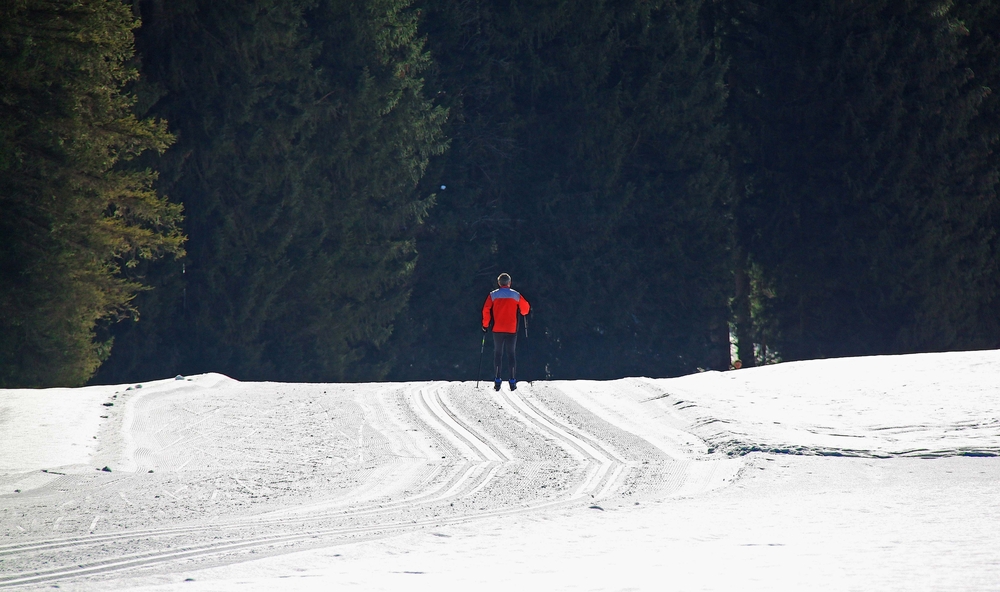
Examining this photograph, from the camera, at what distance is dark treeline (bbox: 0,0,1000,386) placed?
91.6 ft

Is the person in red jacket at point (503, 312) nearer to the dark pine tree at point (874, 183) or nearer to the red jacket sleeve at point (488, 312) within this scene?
the red jacket sleeve at point (488, 312)

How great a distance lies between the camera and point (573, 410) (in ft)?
47.2

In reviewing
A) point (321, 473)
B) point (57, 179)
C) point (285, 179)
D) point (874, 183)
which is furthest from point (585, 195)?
point (321, 473)

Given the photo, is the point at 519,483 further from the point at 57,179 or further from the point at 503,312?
the point at 57,179

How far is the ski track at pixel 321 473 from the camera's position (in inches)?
305

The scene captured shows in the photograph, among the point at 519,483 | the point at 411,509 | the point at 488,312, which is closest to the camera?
the point at 411,509

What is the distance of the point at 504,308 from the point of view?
1583cm

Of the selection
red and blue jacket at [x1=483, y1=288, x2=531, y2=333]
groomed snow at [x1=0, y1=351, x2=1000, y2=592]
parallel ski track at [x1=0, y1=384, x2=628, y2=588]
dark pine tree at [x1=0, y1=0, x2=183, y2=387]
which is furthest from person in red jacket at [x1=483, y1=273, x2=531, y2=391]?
dark pine tree at [x1=0, y1=0, x2=183, y2=387]

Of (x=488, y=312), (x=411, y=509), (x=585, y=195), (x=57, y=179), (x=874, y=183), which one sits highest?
(x=874, y=183)

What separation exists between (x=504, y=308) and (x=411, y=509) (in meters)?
6.97

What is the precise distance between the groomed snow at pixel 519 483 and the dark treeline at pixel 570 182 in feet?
42.2

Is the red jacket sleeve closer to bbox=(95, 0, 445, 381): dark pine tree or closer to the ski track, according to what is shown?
the ski track

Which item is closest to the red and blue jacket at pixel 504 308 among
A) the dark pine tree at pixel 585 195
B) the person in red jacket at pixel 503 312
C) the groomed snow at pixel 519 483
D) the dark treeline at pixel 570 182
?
the person in red jacket at pixel 503 312

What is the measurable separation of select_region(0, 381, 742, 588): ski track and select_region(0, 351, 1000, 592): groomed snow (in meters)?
0.04
